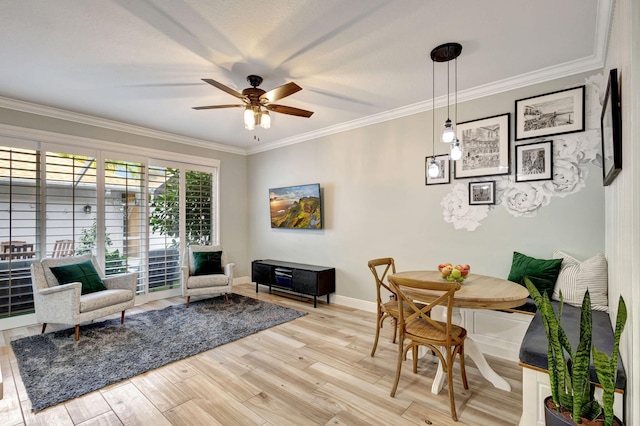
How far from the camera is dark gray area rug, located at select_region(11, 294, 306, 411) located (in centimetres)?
246

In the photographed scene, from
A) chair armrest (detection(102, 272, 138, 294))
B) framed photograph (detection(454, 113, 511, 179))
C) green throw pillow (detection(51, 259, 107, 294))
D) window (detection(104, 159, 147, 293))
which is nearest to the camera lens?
framed photograph (detection(454, 113, 511, 179))

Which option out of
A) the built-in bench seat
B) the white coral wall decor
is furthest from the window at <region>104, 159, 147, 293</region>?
the built-in bench seat

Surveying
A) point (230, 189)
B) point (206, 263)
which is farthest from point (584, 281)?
point (230, 189)

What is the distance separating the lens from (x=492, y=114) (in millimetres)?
3297

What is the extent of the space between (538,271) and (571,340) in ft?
3.62

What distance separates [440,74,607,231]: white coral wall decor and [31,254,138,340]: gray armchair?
4.29m

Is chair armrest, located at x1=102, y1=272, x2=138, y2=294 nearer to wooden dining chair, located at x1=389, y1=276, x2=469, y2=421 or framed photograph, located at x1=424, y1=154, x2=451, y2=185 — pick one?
wooden dining chair, located at x1=389, y1=276, x2=469, y2=421

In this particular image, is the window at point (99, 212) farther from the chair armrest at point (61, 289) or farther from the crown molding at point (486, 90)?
the crown molding at point (486, 90)

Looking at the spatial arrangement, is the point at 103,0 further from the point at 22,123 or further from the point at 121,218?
the point at 121,218

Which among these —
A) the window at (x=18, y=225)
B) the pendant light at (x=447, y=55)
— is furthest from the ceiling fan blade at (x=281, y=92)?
the window at (x=18, y=225)

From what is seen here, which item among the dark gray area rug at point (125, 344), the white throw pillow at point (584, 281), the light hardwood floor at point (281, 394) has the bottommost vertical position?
the light hardwood floor at point (281, 394)

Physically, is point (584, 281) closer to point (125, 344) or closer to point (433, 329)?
point (433, 329)

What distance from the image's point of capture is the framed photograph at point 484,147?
320cm

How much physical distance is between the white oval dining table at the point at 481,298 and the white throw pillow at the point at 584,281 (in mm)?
478
